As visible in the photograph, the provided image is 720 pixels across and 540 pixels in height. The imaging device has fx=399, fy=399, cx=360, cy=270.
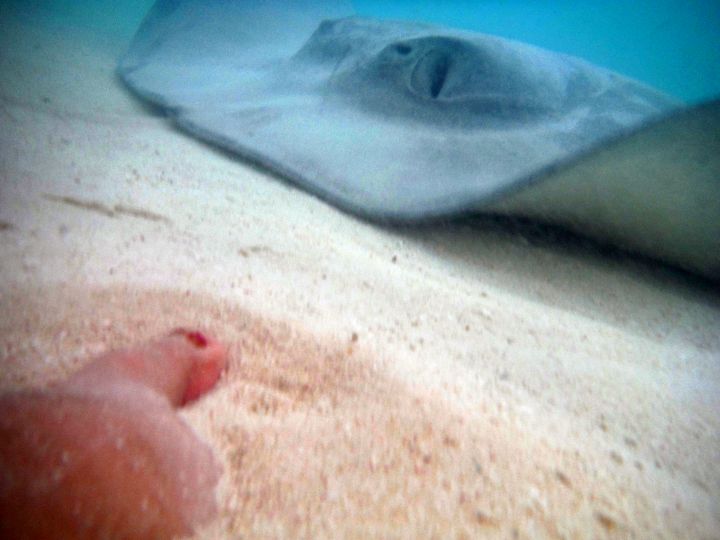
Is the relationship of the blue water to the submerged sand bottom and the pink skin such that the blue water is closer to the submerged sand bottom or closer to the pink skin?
the submerged sand bottom

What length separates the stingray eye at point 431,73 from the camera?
337 cm

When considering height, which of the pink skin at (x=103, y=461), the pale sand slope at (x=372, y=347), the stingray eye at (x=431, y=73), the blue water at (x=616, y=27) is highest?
the blue water at (x=616, y=27)

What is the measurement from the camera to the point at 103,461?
64 centimetres

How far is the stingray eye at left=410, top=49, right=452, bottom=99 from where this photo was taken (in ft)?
11.1

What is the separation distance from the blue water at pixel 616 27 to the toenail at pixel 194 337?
155 ft

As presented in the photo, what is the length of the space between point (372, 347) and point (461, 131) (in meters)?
2.14

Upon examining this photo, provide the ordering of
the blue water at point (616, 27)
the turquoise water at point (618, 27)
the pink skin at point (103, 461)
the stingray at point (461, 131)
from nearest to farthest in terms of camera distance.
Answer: the pink skin at point (103, 461) → the stingray at point (461, 131) → the turquoise water at point (618, 27) → the blue water at point (616, 27)

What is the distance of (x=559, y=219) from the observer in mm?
2404

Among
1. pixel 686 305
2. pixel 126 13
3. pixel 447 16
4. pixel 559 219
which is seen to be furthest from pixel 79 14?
pixel 447 16

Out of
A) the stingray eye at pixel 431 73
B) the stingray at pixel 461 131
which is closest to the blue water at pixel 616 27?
the stingray at pixel 461 131

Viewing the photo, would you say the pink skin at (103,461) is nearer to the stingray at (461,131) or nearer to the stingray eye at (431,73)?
the stingray at (461,131)

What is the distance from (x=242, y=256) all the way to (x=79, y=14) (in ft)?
45.7

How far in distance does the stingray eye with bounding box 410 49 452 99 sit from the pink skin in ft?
10.5

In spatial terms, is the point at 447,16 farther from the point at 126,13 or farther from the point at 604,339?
the point at 604,339
